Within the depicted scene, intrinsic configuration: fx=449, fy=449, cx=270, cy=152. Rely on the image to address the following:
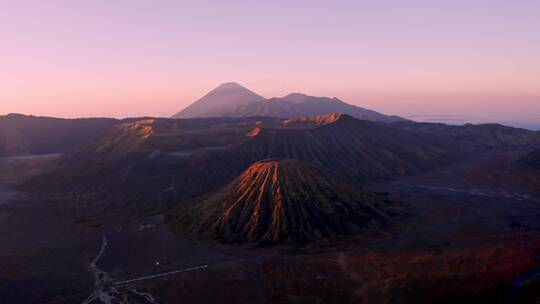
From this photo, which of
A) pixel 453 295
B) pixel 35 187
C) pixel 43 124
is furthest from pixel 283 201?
pixel 43 124

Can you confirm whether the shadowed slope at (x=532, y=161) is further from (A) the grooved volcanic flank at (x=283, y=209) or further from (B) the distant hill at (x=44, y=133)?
(B) the distant hill at (x=44, y=133)

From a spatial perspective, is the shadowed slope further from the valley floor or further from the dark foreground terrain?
the valley floor

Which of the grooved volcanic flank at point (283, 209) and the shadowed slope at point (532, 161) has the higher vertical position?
the shadowed slope at point (532, 161)

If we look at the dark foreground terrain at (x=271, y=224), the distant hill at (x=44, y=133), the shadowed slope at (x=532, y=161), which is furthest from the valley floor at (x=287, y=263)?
the distant hill at (x=44, y=133)

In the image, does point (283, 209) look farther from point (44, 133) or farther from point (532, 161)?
point (44, 133)

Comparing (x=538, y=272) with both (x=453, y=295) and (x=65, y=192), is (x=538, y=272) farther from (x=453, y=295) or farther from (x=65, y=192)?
(x=65, y=192)

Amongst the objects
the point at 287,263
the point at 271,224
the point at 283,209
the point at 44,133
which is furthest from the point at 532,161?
the point at 44,133

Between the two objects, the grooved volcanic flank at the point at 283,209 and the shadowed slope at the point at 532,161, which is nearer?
the grooved volcanic flank at the point at 283,209

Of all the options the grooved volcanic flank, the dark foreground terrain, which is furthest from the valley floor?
the grooved volcanic flank
